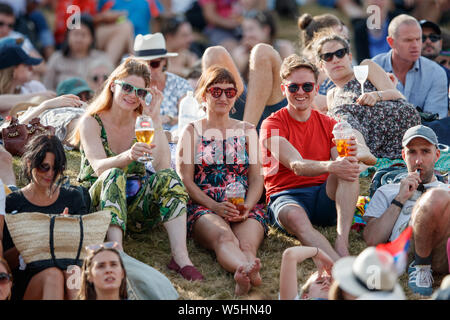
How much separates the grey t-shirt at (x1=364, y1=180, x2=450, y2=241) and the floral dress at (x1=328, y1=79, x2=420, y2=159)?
1.13m

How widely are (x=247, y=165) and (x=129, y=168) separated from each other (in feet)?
3.17

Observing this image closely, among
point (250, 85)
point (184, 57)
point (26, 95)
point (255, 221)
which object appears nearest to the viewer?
point (255, 221)

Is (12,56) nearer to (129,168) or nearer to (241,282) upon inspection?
(129,168)

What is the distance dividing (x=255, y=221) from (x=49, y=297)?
72.2 inches

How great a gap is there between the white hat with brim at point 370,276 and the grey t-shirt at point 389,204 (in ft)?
5.70

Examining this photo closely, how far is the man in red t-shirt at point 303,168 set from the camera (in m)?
6.00

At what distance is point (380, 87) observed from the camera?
749cm

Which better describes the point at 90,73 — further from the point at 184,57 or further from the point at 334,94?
the point at 334,94

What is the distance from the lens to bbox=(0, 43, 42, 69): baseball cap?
8.66 m

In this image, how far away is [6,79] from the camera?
8781mm

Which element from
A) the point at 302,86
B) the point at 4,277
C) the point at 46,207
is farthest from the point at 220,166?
the point at 4,277

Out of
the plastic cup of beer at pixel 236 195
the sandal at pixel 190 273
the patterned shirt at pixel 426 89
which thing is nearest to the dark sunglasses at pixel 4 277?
the sandal at pixel 190 273

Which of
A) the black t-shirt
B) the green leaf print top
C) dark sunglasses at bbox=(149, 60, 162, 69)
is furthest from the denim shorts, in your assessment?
dark sunglasses at bbox=(149, 60, 162, 69)

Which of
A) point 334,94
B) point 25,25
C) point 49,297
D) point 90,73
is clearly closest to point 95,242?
point 49,297
